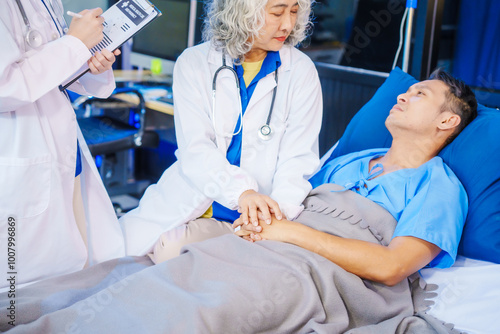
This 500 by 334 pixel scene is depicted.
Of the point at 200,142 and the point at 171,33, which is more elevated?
the point at 171,33

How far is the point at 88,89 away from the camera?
5.67 ft

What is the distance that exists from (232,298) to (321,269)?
0.26 metres

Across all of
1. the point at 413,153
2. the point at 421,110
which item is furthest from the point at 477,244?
the point at 421,110

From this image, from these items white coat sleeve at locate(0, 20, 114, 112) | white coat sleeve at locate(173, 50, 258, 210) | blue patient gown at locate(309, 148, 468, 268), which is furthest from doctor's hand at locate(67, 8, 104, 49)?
blue patient gown at locate(309, 148, 468, 268)

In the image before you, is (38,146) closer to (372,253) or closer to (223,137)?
(223,137)

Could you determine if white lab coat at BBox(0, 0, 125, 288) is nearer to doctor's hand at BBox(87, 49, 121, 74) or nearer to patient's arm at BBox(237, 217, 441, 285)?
doctor's hand at BBox(87, 49, 121, 74)

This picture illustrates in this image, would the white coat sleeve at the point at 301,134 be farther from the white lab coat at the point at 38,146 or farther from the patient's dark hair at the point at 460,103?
the white lab coat at the point at 38,146

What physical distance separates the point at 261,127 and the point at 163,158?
252 centimetres

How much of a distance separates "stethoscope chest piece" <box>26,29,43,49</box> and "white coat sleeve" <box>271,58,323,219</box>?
2.71ft

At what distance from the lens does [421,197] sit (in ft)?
5.15

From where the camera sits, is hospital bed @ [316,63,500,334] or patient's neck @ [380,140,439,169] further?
patient's neck @ [380,140,439,169]

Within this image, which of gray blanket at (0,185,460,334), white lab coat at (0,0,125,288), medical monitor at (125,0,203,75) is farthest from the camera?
medical monitor at (125,0,203,75)

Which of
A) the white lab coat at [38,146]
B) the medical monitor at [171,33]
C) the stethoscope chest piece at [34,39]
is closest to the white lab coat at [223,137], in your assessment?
the white lab coat at [38,146]

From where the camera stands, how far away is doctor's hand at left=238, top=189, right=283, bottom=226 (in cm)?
158
